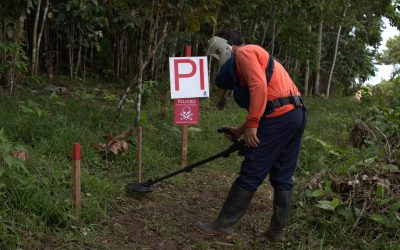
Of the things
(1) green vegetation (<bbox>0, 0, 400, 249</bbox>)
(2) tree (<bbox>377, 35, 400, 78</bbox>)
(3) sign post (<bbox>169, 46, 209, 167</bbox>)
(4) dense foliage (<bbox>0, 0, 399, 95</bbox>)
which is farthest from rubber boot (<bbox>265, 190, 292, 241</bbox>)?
(2) tree (<bbox>377, 35, 400, 78</bbox>)

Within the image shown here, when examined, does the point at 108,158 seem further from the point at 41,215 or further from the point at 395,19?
the point at 395,19

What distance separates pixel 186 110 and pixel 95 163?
119cm

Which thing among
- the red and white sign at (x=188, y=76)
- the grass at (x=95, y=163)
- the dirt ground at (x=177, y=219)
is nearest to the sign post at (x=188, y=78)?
the red and white sign at (x=188, y=76)

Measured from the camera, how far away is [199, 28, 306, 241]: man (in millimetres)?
3633

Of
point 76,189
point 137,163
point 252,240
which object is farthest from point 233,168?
point 76,189

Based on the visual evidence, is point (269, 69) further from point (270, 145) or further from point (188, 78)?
point (188, 78)

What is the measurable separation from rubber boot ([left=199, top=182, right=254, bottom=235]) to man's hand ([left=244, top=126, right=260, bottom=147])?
371 millimetres

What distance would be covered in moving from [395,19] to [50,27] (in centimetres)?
987

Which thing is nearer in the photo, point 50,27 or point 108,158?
point 108,158

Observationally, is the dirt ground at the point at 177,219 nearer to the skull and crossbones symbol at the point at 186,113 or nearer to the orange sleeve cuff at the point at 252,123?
the skull and crossbones symbol at the point at 186,113

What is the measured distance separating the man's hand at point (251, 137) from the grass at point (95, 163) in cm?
80

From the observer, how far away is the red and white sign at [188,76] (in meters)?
5.40

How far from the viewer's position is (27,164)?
4.20 metres

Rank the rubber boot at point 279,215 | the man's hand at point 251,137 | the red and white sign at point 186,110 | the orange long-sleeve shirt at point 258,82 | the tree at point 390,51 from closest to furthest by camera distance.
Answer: the orange long-sleeve shirt at point 258,82, the man's hand at point 251,137, the rubber boot at point 279,215, the red and white sign at point 186,110, the tree at point 390,51
